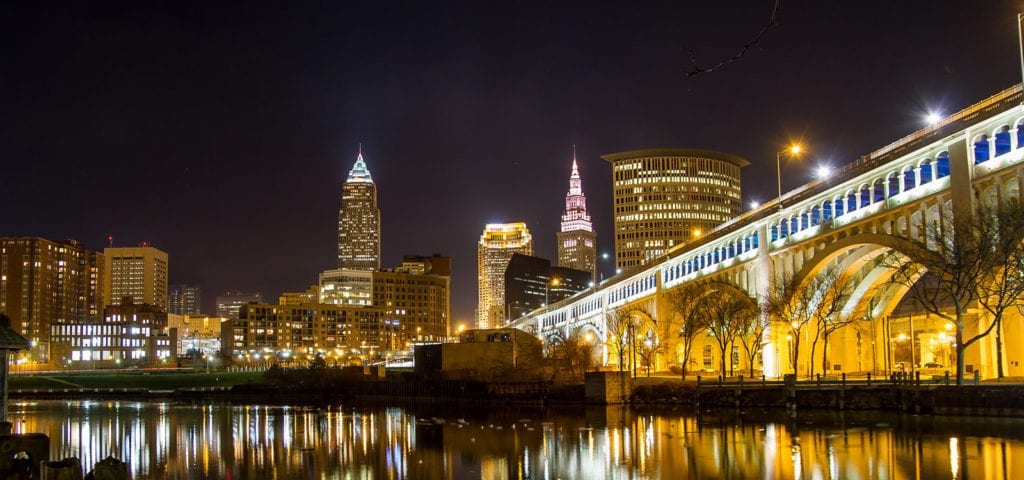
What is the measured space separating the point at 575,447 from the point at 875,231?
33475mm

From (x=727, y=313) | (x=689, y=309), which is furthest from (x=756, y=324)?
(x=689, y=309)

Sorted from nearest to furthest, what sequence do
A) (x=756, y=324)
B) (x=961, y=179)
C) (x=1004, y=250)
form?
(x=1004, y=250), (x=961, y=179), (x=756, y=324)

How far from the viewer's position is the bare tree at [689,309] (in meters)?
89.9

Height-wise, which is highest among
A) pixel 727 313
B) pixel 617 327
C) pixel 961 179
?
pixel 961 179

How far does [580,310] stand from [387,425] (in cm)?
10401

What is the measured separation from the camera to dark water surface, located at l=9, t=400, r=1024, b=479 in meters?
33.8

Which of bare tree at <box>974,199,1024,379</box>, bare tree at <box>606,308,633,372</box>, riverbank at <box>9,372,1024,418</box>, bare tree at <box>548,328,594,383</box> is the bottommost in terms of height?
riverbank at <box>9,372,1024,418</box>

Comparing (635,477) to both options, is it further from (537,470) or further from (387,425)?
(387,425)

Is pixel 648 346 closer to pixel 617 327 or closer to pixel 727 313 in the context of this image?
pixel 617 327

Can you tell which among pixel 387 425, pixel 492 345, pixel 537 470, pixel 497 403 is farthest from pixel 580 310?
pixel 537 470

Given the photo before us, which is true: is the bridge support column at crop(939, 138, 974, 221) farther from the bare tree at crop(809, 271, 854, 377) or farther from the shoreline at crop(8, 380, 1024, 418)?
the bare tree at crop(809, 271, 854, 377)

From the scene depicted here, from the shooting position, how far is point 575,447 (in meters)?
43.7

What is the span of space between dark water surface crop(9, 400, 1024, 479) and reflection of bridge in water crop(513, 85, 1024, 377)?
14519mm

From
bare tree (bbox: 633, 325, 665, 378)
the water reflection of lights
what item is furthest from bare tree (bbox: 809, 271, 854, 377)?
the water reflection of lights
